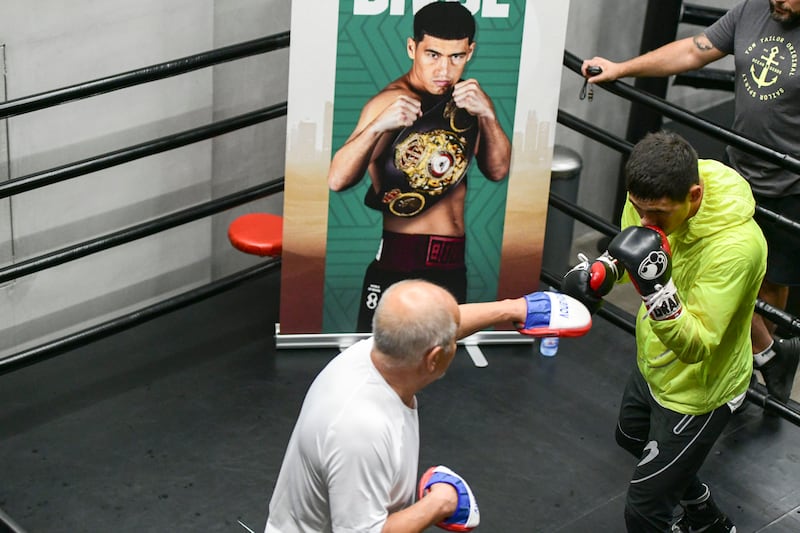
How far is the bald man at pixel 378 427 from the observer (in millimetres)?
2430

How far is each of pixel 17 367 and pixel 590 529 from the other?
2114 millimetres

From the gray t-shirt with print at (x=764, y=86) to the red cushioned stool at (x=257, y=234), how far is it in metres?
1.84

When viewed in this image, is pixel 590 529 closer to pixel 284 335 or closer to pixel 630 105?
pixel 284 335

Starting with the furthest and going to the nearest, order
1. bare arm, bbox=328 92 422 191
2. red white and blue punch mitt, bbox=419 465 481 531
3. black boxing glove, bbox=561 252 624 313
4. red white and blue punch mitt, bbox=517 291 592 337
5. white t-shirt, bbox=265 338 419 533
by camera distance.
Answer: bare arm, bbox=328 92 422 191, black boxing glove, bbox=561 252 624 313, red white and blue punch mitt, bbox=517 291 592 337, red white and blue punch mitt, bbox=419 465 481 531, white t-shirt, bbox=265 338 419 533

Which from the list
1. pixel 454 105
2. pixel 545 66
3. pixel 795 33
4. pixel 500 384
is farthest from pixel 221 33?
pixel 795 33

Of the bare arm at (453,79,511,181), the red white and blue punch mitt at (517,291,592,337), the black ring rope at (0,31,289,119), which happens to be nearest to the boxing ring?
the black ring rope at (0,31,289,119)

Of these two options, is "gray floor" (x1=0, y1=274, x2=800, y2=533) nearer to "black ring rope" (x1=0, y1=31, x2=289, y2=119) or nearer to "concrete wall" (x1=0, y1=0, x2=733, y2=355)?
Result: "concrete wall" (x1=0, y1=0, x2=733, y2=355)

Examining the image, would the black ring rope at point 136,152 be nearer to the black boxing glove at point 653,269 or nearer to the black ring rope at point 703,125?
the black ring rope at point 703,125

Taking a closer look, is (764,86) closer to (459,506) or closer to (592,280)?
(592,280)

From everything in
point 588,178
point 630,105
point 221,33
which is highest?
point 221,33

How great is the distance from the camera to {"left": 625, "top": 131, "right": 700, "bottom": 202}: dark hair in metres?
2.95

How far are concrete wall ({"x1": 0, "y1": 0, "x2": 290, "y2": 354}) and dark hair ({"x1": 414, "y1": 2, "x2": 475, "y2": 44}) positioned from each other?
→ 872 millimetres

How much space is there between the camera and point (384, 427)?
96.3 inches

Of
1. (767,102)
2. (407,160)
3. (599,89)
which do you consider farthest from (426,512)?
(599,89)
